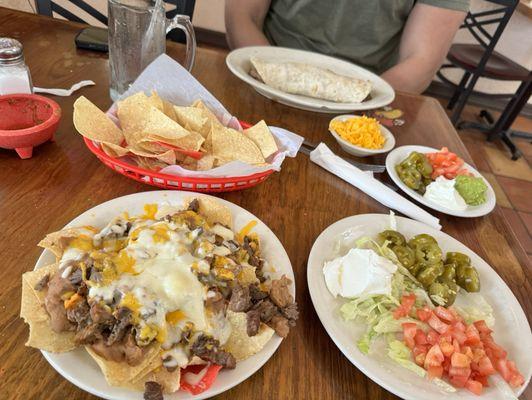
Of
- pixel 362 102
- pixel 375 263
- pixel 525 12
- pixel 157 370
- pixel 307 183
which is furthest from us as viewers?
pixel 525 12

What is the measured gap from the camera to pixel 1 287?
29.0 inches

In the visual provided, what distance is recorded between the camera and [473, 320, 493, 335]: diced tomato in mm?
841

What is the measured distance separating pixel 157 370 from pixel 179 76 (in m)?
0.86

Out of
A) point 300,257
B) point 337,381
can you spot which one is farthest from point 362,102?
point 337,381

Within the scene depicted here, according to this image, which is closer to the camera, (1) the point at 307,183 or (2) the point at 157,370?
(2) the point at 157,370

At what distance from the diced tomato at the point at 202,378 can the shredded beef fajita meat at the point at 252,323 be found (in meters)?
0.08

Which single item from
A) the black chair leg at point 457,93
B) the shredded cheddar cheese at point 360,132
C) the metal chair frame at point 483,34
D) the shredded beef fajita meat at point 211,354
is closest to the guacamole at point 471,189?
the shredded cheddar cheese at point 360,132

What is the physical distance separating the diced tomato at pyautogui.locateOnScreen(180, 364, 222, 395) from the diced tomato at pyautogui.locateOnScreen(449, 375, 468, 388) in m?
0.44

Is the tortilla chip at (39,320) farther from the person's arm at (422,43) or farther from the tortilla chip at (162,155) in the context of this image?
the person's arm at (422,43)

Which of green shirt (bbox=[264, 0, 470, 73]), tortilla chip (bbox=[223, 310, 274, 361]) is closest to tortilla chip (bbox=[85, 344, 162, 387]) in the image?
tortilla chip (bbox=[223, 310, 274, 361])

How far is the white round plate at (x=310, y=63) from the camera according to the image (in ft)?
4.74

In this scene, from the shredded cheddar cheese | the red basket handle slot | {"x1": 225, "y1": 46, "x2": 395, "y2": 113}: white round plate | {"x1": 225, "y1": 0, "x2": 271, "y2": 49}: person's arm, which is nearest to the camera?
the red basket handle slot

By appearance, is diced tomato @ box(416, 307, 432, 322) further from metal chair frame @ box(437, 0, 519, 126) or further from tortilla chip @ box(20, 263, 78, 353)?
metal chair frame @ box(437, 0, 519, 126)

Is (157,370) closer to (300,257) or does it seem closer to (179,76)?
(300,257)
